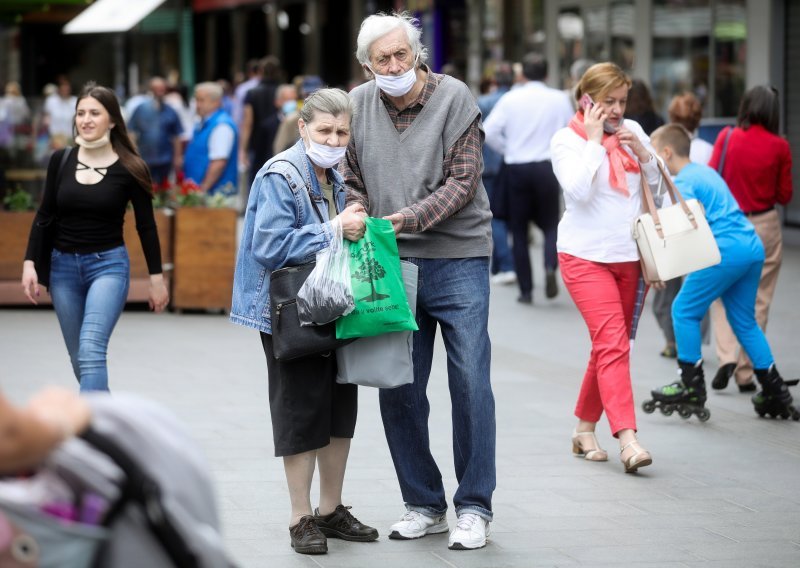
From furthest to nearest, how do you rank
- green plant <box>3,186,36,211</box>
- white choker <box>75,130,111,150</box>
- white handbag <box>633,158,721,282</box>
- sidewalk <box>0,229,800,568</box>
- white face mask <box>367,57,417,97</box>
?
green plant <box>3,186,36,211</box>, white choker <box>75,130,111,150</box>, white handbag <box>633,158,721,282</box>, sidewalk <box>0,229,800,568</box>, white face mask <box>367,57,417,97</box>

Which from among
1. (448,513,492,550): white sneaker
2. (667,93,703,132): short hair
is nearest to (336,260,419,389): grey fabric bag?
(448,513,492,550): white sneaker

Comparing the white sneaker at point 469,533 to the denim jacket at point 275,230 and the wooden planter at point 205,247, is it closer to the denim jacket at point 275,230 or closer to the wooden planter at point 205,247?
the denim jacket at point 275,230

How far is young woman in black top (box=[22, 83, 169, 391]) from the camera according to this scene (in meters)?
6.50

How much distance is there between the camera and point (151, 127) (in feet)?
58.9

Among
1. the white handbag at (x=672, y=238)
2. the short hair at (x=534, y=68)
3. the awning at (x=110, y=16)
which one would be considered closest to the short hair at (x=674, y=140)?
the white handbag at (x=672, y=238)

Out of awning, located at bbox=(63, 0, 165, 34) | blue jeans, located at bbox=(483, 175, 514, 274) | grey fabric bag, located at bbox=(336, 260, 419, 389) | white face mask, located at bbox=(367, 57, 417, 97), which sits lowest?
blue jeans, located at bbox=(483, 175, 514, 274)

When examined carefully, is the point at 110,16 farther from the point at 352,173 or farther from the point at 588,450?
the point at 352,173

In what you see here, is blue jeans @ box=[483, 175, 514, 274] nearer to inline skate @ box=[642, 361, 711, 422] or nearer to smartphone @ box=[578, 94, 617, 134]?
inline skate @ box=[642, 361, 711, 422]

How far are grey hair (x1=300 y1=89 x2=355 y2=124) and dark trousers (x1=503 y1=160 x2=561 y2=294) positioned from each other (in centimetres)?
760

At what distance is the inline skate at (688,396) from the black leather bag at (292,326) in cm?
315

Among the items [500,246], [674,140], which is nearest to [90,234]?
[674,140]

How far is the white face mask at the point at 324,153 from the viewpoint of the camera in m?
5.06

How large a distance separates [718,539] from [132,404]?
328cm

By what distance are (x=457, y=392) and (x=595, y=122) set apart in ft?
5.60
